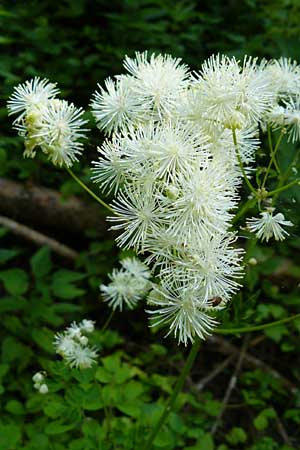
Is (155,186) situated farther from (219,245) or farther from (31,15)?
(31,15)

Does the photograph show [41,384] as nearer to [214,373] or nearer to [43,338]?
[43,338]

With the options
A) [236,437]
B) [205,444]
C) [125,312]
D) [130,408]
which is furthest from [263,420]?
[125,312]

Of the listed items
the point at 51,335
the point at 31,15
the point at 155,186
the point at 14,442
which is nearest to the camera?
the point at 155,186

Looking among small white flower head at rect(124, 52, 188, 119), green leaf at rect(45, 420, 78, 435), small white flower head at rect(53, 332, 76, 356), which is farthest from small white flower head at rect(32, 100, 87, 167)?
green leaf at rect(45, 420, 78, 435)

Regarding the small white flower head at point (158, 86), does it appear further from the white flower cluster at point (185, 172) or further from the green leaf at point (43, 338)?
the green leaf at point (43, 338)

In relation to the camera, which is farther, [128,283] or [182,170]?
[128,283]

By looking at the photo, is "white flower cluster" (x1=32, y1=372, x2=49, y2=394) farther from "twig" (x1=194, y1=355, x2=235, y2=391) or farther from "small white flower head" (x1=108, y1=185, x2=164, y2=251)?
"twig" (x1=194, y1=355, x2=235, y2=391)

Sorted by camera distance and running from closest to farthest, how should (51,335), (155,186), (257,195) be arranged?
(155,186) → (257,195) → (51,335)

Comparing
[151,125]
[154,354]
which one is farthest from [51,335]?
[151,125]
